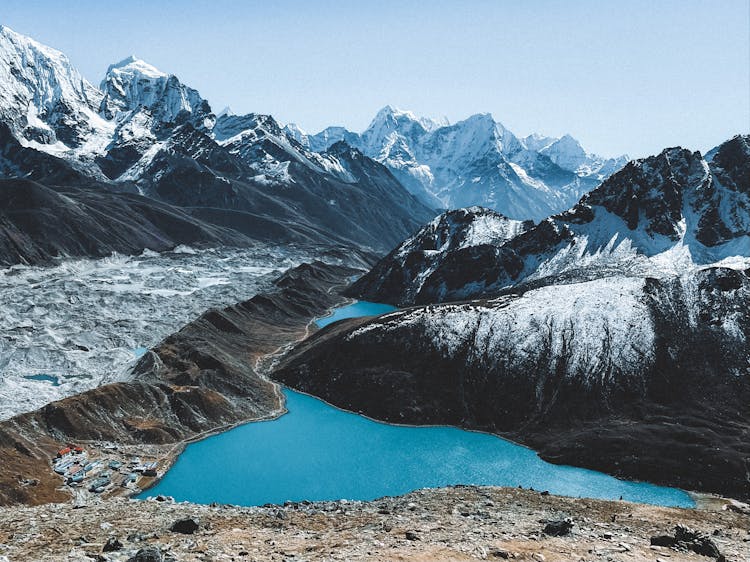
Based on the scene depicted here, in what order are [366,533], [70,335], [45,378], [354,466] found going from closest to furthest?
[366,533]
[354,466]
[45,378]
[70,335]

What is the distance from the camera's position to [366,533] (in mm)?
43781

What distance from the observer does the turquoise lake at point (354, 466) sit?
270 feet

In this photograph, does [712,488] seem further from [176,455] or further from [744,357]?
[176,455]

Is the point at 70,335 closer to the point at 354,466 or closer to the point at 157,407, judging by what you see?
the point at 157,407

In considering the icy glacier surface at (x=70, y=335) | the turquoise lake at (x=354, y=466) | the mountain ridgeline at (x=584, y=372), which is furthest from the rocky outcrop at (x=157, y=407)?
the mountain ridgeline at (x=584, y=372)

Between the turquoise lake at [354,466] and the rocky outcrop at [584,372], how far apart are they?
15.0 ft

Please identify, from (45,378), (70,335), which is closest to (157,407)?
(45,378)

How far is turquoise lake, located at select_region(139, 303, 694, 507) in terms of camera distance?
3241 inches

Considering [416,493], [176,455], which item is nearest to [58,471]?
[176,455]

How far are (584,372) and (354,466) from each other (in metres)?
49.6

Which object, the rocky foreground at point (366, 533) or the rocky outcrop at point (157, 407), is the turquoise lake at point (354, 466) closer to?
the rocky outcrop at point (157, 407)

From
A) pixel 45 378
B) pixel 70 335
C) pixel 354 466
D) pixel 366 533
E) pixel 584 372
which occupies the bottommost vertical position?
pixel 354 466

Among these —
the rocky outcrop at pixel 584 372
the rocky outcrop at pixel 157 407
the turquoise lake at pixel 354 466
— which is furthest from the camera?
the rocky outcrop at pixel 584 372

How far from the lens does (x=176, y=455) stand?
299 feet
